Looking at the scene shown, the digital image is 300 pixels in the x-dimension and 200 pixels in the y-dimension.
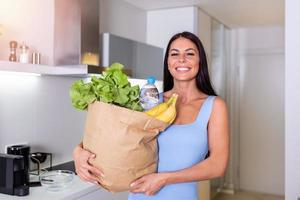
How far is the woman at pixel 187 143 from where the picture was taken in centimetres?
111

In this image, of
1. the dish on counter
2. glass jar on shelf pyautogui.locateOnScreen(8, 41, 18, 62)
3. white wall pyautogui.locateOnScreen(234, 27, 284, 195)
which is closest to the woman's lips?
the dish on counter

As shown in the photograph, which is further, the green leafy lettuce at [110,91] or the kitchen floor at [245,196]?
the kitchen floor at [245,196]

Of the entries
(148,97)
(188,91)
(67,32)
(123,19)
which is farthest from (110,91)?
(123,19)

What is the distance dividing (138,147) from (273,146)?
3.86 m

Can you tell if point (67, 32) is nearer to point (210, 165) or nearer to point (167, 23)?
point (167, 23)

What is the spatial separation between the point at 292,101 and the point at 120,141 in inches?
49.1

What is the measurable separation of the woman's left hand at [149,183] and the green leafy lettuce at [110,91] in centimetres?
22

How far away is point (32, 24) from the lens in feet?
7.86

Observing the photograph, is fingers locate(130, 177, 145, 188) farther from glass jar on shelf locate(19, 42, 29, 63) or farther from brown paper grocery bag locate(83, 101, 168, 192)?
glass jar on shelf locate(19, 42, 29, 63)

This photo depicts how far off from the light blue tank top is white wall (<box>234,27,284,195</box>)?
359cm

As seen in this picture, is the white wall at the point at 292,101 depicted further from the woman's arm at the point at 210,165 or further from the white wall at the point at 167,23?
the white wall at the point at 167,23

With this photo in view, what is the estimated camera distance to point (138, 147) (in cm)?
103

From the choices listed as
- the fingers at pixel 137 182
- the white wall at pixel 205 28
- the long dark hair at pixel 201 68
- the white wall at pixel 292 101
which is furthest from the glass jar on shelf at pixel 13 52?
the white wall at pixel 205 28

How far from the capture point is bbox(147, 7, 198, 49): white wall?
11.0ft
